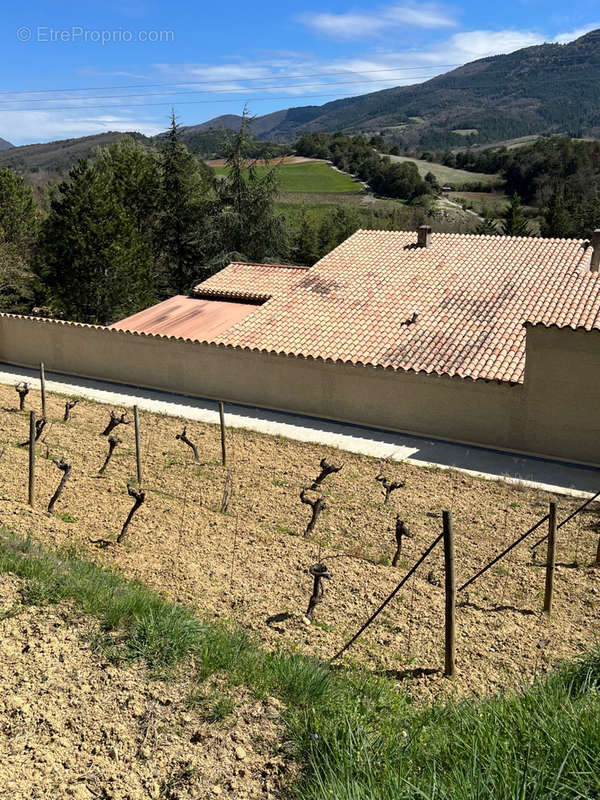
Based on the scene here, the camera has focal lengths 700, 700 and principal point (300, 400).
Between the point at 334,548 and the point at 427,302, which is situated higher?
the point at 427,302

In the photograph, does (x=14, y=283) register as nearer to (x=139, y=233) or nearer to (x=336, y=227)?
(x=139, y=233)

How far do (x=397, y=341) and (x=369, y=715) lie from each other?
45.3 feet

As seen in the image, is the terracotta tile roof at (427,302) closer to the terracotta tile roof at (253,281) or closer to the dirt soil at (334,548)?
the terracotta tile roof at (253,281)

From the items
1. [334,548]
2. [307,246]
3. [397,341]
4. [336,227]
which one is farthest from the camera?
[336,227]

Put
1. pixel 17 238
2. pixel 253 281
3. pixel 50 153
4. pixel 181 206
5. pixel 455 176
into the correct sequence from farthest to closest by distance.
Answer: pixel 50 153 < pixel 455 176 < pixel 17 238 < pixel 181 206 < pixel 253 281

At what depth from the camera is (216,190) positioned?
130ft

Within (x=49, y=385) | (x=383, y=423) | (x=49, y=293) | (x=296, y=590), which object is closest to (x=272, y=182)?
(x=49, y=293)

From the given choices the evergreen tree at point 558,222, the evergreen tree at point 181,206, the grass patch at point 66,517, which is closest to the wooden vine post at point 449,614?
the grass patch at point 66,517

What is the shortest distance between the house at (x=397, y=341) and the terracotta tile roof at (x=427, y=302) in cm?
6

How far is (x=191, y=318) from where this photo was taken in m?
23.2

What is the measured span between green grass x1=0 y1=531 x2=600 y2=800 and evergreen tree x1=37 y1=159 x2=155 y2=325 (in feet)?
87.8

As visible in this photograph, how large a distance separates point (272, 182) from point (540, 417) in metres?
26.7

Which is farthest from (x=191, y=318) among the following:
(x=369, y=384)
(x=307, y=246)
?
(x=307, y=246)

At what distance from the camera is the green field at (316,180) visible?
287 feet
